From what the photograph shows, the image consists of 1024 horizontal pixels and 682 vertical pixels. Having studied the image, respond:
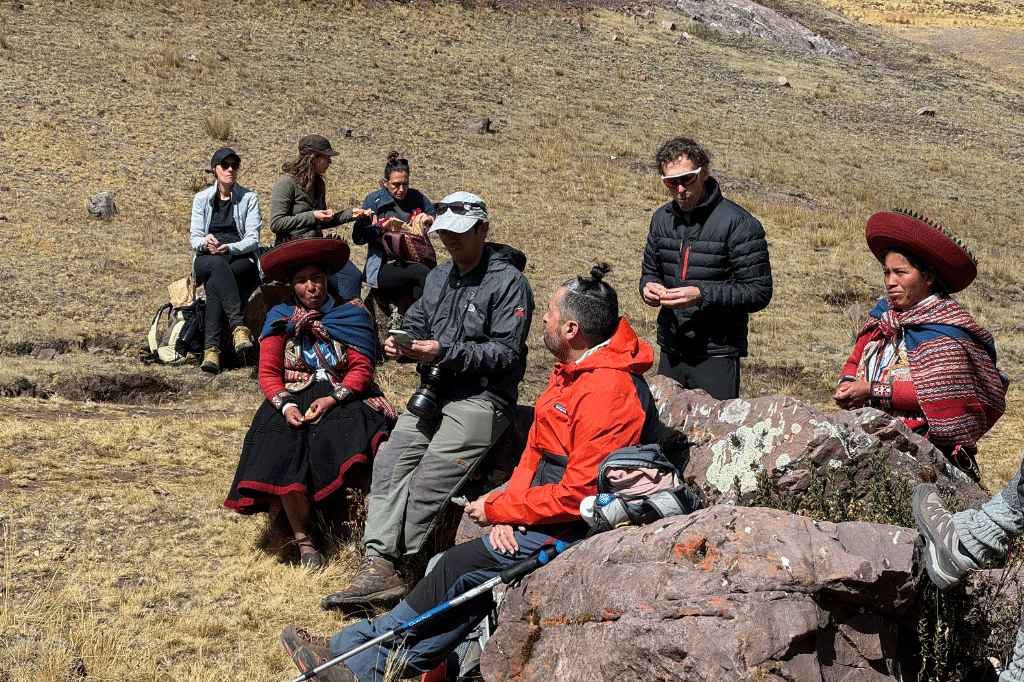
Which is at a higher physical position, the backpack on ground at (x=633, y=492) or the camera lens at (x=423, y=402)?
the backpack on ground at (x=633, y=492)

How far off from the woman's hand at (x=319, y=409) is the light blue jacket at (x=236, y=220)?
3770 millimetres

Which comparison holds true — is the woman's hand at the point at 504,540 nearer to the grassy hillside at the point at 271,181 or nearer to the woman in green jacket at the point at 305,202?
the grassy hillside at the point at 271,181

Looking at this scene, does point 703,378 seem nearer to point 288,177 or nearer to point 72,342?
point 288,177

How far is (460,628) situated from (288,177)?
5319 mm

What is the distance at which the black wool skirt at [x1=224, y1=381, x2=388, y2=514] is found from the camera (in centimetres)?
483

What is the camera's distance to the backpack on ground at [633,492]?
3.32 metres

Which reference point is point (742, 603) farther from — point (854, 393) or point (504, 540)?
point (854, 393)

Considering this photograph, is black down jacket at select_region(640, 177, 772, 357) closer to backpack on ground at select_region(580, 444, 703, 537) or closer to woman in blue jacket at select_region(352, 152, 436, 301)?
backpack on ground at select_region(580, 444, 703, 537)

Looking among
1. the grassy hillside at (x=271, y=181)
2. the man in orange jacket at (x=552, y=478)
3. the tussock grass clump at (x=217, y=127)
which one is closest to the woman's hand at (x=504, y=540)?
the man in orange jacket at (x=552, y=478)

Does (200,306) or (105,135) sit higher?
(105,135)

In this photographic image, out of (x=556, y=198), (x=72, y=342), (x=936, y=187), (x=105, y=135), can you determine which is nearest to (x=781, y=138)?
(x=936, y=187)

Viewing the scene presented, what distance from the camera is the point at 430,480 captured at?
449 centimetres

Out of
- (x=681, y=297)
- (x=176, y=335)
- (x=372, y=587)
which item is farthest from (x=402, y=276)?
(x=372, y=587)

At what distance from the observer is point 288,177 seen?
7957mm
